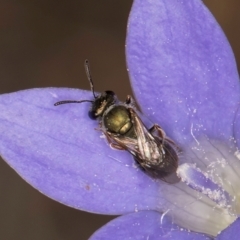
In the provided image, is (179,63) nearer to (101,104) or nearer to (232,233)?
(101,104)

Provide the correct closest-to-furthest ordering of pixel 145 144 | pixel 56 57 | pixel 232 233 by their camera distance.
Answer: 1. pixel 232 233
2. pixel 145 144
3. pixel 56 57

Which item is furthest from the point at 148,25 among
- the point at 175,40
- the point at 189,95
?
the point at 189,95

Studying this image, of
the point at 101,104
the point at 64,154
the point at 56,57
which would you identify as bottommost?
the point at 56,57

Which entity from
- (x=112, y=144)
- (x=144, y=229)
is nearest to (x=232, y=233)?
(x=144, y=229)

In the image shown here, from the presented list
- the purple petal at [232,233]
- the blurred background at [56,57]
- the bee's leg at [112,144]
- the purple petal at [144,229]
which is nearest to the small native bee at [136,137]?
the bee's leg at [112,144]

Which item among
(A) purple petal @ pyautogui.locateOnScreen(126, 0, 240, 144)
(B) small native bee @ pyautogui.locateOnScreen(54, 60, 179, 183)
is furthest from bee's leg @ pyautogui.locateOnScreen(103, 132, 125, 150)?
(A) purple petal @ pyautogui.locateOnScreen(126, 0, 240, 144)

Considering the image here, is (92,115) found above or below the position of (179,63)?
below

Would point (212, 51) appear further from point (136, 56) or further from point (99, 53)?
point (99, 53)
